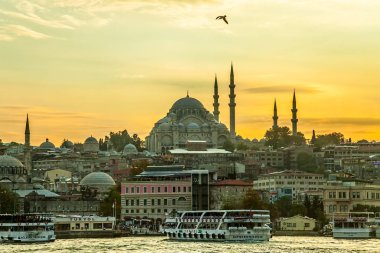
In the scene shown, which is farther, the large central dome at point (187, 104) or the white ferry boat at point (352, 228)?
the large central dome at point (187, 104)

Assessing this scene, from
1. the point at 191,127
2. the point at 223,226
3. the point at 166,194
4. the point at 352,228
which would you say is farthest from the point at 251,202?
the point at 191,127

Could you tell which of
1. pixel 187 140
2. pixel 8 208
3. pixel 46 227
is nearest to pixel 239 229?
pixel 46 227

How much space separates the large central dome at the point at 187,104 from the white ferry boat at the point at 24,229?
362ft

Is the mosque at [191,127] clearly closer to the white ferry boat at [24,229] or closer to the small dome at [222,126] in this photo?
the small dome at [222,126]

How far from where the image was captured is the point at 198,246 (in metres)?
72.1

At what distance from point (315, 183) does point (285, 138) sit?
56.2 metres

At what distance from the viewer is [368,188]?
101 m

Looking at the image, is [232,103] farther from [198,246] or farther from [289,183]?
[198,246]

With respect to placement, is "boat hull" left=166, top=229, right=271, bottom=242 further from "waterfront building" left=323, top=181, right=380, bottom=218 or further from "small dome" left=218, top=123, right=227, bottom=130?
"small dome" left=218, top=123, right=227, bottom=130

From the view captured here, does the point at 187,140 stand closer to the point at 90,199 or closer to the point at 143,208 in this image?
the point at 90,199

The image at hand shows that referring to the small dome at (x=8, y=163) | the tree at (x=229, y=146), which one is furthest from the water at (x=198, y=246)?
the tree at (x=229, y=146)

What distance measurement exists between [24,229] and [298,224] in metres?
24.5

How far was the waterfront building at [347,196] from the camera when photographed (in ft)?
328

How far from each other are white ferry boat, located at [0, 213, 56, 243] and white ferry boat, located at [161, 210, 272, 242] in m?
8.18
